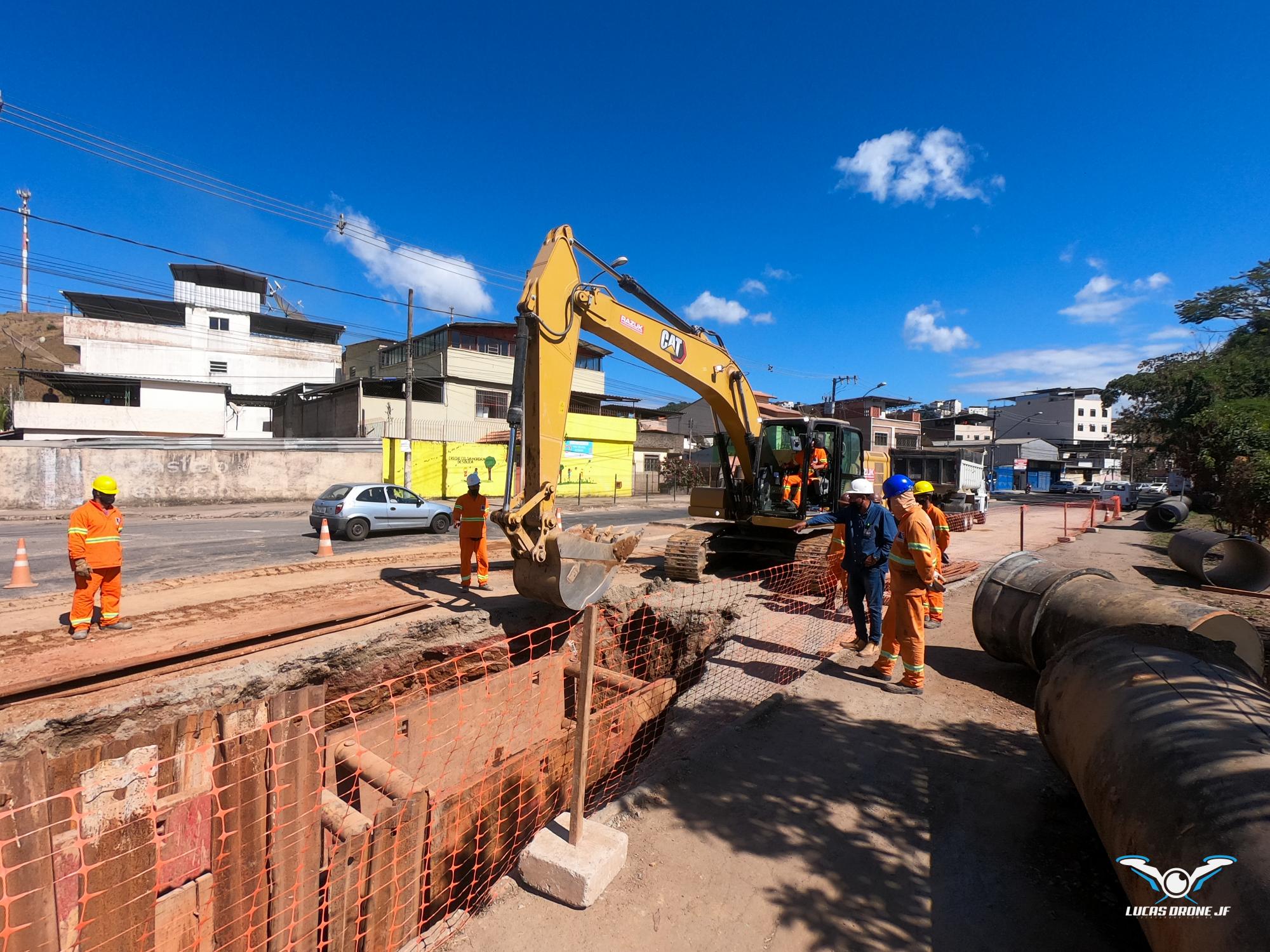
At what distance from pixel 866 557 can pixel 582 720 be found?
3872mm

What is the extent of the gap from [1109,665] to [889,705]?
1.90m

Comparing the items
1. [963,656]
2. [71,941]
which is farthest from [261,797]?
[963,656]

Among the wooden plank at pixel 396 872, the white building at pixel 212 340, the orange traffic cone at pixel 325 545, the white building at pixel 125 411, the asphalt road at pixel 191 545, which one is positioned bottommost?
the wooden plank at pixel 396 872

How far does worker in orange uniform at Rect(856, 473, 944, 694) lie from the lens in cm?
490

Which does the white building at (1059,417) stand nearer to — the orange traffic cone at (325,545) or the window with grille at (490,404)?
the window with grille at (490,404)

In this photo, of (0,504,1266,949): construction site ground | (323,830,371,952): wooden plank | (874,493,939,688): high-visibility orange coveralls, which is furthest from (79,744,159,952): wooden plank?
(874,493,939,688): high-visibility orange coveralls

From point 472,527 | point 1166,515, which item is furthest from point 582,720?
point 1166,515

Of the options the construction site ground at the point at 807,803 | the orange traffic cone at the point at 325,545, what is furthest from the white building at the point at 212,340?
the construction site ground at the point at 807,803

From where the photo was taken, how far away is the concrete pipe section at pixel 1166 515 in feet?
57.3

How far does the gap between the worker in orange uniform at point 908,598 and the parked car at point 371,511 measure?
10.5 metres

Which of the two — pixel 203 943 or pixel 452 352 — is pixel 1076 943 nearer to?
pixel 203 943

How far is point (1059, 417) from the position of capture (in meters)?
71.1

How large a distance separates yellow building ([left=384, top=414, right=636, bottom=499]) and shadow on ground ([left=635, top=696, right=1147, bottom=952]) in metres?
19.2

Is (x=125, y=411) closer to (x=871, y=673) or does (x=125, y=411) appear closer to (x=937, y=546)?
(x=937, y=546)
